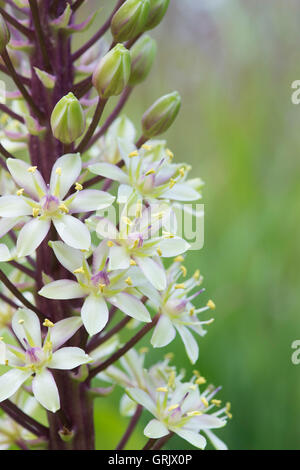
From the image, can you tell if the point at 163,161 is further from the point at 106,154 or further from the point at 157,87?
the point at 157,87

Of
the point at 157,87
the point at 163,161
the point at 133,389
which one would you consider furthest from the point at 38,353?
the point at 157,87

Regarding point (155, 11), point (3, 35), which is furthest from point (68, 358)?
point (155, 11)

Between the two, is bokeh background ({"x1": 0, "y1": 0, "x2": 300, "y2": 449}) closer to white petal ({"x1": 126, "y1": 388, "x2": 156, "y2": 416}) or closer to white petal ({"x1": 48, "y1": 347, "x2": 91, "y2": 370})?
white petal ({"x1": 126, "y1": 388, "x2": 156, "y2": 416})

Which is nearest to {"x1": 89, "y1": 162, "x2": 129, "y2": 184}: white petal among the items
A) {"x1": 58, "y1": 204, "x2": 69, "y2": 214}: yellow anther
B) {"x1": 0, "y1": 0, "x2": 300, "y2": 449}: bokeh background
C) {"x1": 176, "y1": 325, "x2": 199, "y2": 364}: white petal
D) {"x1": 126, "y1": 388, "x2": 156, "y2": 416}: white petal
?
{"x1": 58, "y1": 204, "x2": 69, "y2": 214}: yellow anther

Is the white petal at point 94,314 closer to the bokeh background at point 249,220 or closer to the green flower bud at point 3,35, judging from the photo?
the green flower bud at point 3,35

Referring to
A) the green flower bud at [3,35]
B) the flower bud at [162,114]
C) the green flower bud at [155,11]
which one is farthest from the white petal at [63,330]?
the green flower bud at [155,11]

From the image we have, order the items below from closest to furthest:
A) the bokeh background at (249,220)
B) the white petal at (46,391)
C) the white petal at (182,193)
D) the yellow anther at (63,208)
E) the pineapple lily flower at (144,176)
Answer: the white petal at (46,391), the yellow anther at (63,208), the pineapple lily flower at (144,176), the white petal at (182,193), the bokeh background at (249,220)

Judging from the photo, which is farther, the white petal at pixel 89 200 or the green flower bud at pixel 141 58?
the green flower bud at pixel 141 58
